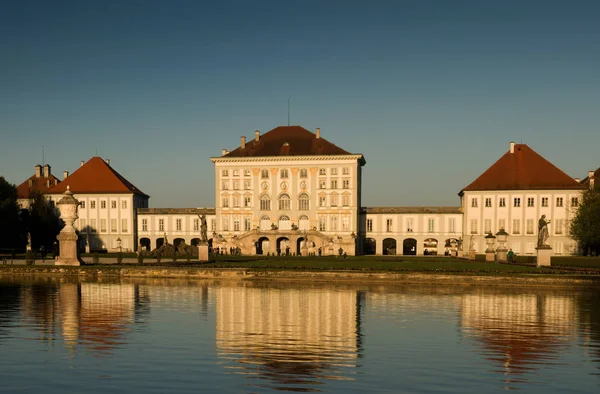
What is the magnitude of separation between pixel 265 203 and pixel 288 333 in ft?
202

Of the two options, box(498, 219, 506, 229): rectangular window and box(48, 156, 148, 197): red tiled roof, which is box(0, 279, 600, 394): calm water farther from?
box(48, 156, 148, 197): red tiled roof

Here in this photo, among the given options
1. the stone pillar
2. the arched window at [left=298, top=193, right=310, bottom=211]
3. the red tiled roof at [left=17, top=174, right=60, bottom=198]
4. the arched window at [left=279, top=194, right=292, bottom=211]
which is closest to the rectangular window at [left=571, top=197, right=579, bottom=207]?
the arched window at [left=298, top=193, right=310, bottom=211]

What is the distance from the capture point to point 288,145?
3046 inches

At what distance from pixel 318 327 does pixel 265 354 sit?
3.72m

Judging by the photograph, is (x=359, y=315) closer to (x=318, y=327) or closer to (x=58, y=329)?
(x=318, y=327)

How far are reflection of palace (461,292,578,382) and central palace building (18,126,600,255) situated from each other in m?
42.9

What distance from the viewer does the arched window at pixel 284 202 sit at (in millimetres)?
76375

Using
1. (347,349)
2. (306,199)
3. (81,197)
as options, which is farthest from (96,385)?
(81,197)

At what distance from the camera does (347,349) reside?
13.7 m

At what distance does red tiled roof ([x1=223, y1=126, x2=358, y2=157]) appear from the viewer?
250ft

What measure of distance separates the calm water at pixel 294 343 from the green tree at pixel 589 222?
36037 mm

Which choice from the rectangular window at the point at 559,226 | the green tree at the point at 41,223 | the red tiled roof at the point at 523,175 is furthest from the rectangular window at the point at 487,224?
the green tree at the point at 41,223

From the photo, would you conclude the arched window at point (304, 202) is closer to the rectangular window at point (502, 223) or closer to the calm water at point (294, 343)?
the rectangular window at point (502, 223)

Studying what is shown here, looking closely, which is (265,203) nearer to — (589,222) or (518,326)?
(589,222)
